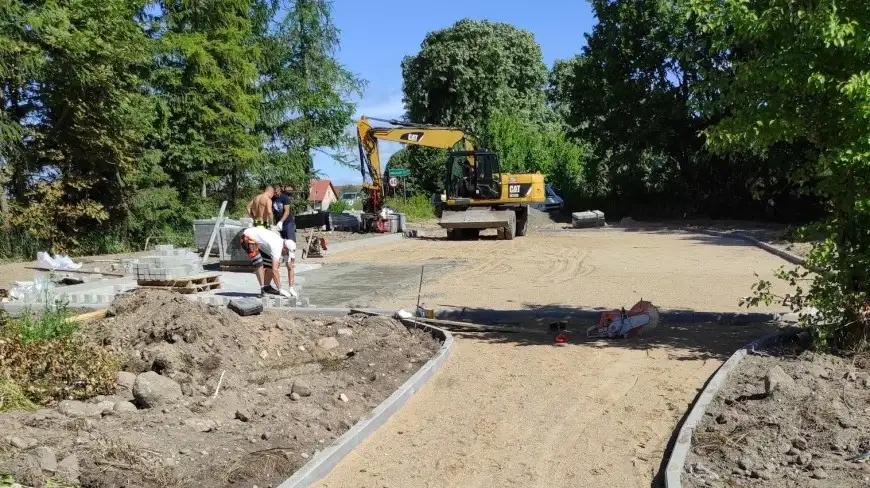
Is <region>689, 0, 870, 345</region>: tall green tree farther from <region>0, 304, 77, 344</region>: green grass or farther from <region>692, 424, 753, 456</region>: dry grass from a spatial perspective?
<region>0, 304, 77, 344</region>: green grass

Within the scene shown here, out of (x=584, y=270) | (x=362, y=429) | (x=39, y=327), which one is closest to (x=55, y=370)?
(x=39, y=327)

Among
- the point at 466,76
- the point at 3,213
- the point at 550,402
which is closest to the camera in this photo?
the point at 550,402

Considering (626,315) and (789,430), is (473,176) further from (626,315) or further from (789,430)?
(789,430)

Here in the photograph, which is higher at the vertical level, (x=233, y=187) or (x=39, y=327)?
(x=233, y=187)

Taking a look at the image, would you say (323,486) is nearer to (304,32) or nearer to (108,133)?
(108,133)

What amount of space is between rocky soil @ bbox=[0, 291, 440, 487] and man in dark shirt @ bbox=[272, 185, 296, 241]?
3.61 m

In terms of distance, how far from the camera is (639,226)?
34906 millimetres

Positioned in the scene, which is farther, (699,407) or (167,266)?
(167,266)

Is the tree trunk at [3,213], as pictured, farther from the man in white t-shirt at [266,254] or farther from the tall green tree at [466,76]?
the tall green tree at [466,76]

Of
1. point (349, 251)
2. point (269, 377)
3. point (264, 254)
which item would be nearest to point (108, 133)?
point (349, 251)

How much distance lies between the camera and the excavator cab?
28297 mm

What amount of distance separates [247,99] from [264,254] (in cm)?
2034

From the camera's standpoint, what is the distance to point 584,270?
58.5 ft

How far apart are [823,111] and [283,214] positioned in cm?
861
